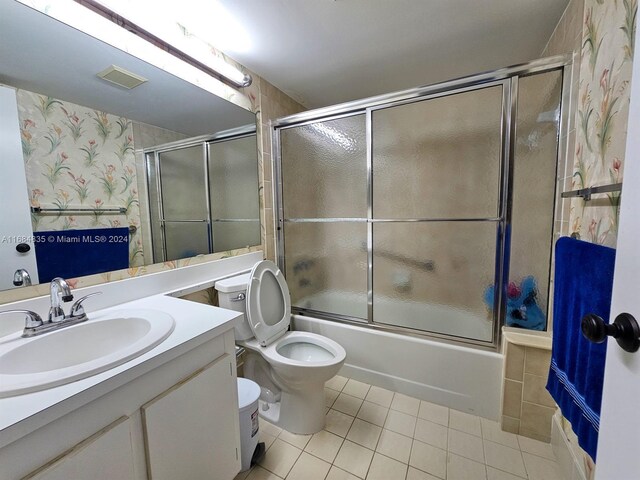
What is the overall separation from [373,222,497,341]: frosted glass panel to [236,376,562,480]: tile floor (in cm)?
51

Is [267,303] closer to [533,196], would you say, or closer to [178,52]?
[178,52]

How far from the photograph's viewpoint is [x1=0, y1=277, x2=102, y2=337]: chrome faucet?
84cm

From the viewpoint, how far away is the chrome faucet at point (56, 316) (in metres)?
0.84

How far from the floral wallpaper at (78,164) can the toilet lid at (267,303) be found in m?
0.59

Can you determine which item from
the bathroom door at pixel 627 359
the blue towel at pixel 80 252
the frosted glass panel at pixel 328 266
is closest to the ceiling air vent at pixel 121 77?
the blue towel at pixel 80 252

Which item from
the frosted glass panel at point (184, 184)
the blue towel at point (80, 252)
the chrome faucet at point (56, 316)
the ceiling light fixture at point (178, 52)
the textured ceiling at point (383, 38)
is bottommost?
the chrome faucet at point (56, 316)

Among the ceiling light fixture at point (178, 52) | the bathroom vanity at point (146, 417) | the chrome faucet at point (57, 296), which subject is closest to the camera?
the bathroom vanity at point (146, 417)

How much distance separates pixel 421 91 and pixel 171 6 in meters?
1.40

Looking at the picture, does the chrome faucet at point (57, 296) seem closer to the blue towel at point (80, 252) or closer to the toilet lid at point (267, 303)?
the blue towel at point (80, 252)

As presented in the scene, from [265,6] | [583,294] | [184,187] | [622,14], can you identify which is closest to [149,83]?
[184,187]

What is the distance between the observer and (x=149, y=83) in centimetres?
129

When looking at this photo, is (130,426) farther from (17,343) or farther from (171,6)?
(171,6)

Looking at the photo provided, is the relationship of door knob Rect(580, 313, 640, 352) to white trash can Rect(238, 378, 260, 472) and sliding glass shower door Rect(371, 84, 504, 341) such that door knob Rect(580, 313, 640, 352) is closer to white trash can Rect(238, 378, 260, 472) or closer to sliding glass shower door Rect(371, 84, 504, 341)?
sliding glass shower door Rect(371, 84, 504, 341)

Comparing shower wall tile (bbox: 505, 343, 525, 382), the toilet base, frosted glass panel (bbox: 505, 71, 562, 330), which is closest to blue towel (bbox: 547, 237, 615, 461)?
shower wall tile (bbox: 505, 343, 525, 382)
